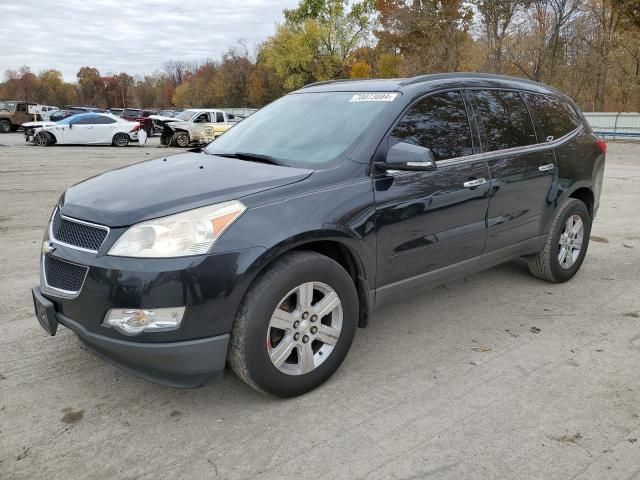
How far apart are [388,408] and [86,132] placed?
23129mm

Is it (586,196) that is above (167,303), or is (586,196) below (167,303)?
above

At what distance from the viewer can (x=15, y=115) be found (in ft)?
108

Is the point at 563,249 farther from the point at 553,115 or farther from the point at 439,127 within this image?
the point at 439,127

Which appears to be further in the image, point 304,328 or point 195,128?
point 195,128

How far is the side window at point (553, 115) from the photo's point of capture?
4676 mm

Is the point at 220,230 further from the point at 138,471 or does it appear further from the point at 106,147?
the point at 106,147

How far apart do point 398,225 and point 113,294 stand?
1726mm

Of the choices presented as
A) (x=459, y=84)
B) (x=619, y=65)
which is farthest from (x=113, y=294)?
(x=619, y=65)

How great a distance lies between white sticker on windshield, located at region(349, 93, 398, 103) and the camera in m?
3.61

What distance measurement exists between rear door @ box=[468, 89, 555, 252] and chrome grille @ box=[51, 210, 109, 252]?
2.73 m

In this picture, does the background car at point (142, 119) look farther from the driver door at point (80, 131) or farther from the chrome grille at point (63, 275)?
the chrome grille at point (63, 275)

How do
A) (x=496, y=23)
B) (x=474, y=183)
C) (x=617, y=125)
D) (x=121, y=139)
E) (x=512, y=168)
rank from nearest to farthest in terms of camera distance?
1. (x=474, y=183)
2. (x=512, y=168)
3. (x=121, y=139)
4. (x=617, y=125)
5. (x=496, y=23)

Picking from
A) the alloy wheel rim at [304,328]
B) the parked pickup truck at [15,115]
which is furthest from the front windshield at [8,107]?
the alloy wheel rim at [304,328]

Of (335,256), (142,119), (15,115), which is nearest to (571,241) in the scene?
(335,256)
